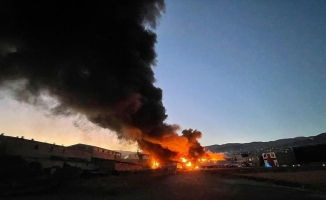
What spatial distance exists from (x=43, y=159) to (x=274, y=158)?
153 feet

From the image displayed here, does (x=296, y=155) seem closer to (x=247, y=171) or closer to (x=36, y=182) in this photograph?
(x=247, y=171)

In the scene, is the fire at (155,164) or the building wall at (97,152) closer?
the fire at (155,164)

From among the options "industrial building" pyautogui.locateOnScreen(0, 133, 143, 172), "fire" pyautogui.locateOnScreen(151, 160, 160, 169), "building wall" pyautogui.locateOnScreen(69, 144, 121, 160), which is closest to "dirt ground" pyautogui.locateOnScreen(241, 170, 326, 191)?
"fire" pyautogui.locateOnScreen(151, 160, 160, 169)

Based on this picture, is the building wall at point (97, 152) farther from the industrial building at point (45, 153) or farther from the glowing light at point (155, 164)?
the glowing light at point (155, 164)

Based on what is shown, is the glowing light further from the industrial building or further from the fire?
the industrial building

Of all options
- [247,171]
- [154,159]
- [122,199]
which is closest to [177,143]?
[154,159]

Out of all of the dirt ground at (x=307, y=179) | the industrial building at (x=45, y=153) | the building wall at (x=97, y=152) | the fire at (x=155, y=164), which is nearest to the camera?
the dirt ground at (x=307, y=179)

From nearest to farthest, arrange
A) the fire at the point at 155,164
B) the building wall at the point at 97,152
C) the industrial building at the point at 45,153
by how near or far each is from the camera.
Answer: the industrial building at the point at 45,153 < the fire at the point at 155,164 < the building wall at the point at 97,152

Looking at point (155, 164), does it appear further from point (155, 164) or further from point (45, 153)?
point (45, 153)

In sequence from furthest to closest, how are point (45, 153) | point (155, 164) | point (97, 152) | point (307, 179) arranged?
point (97, 152), point (155, 164), point (45, 153), point (307, 179)

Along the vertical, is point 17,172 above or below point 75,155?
below

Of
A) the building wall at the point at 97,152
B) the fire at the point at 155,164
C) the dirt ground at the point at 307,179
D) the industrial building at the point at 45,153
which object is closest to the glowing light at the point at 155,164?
the fire at the point at 155,164

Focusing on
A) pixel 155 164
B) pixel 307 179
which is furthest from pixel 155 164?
pixel 307 179

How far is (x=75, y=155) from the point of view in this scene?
4928 cm
